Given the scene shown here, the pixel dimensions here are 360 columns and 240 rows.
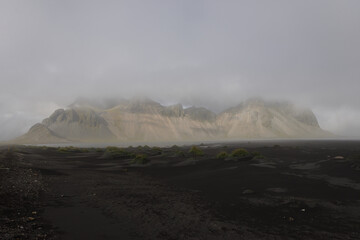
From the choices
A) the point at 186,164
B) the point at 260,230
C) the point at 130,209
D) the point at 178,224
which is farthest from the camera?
the point at 186,164

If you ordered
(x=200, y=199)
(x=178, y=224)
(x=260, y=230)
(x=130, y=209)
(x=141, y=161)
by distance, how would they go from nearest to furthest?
(x=260, y=230) < (x=178, y=224) < (x=130, y=209) < (x=200, y=199) < (x=141, y=161)

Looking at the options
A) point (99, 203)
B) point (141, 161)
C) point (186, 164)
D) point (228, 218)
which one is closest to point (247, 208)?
point (228, 218)

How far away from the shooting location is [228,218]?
12.9 meters

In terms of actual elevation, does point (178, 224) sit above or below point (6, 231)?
below

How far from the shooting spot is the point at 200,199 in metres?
17.1

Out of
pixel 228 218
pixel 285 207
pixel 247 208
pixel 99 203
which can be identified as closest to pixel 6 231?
pixel 99 203

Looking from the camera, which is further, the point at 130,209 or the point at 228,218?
the point at 130,209

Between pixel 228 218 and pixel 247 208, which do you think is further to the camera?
pixel 247 208

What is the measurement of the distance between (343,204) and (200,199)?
10.2 meters

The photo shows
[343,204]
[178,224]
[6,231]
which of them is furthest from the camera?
[343,204]

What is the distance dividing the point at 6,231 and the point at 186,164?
29.6 meters

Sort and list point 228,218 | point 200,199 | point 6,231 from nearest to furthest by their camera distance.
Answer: point 6,231
point 228,218
point 200,199

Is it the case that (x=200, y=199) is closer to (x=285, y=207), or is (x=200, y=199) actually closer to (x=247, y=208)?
(x=247, y=208)

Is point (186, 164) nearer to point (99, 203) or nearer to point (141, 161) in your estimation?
point (141, 161)
